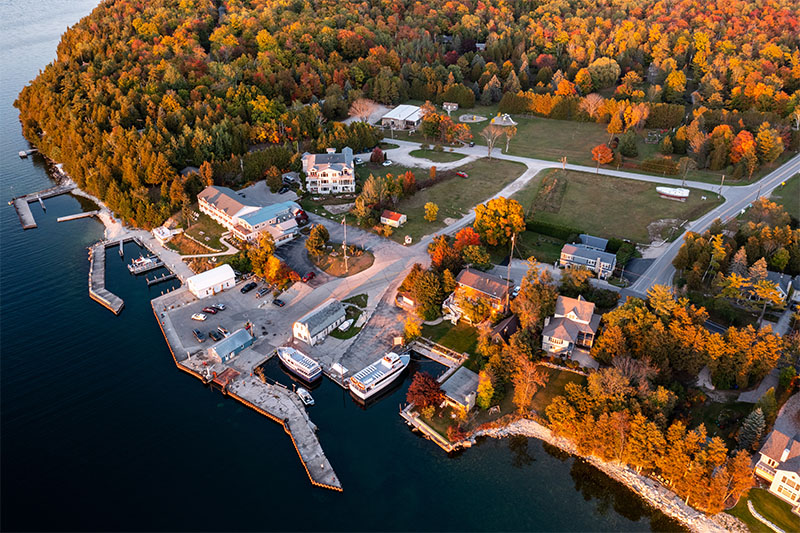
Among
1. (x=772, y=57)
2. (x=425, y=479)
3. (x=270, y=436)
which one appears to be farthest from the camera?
(x=772, y=57)

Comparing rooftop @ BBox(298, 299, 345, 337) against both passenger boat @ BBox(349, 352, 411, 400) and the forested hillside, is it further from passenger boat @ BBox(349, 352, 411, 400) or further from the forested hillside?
the forested hillside

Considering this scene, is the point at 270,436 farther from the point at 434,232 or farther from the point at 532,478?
the point at 434,232

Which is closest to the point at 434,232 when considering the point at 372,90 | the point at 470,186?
the point at 470,186

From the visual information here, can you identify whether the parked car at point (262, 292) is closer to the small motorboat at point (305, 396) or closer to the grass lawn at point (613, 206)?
the small motorboat at point (305, 396)

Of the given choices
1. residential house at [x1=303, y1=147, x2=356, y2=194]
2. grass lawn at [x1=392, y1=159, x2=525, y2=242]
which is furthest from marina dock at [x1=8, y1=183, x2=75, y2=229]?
grass lawn at [x1=392, y1=159, x2=525, y2=242]

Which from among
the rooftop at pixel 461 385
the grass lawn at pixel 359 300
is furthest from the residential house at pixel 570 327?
the grass lawn at pixel 359 300

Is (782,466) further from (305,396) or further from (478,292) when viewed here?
(305,396)
